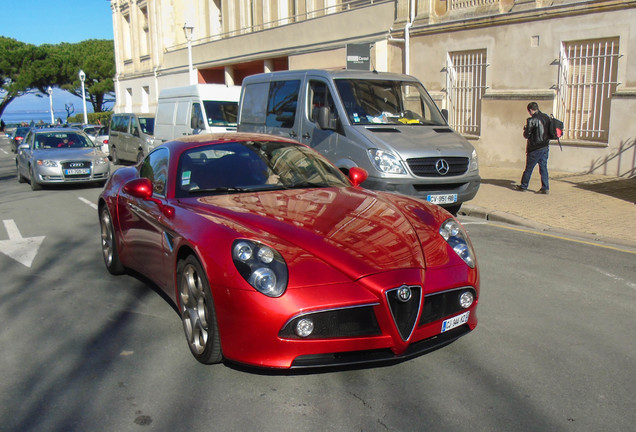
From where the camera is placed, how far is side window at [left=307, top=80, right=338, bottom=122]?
9602 mm

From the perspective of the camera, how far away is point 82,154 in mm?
14625

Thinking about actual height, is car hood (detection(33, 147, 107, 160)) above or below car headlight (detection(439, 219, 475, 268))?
below

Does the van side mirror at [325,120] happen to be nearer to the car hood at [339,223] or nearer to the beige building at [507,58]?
the car hood at [339,223]

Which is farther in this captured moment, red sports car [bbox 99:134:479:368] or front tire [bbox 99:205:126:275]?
front tire [bbox 99:205:126:275]

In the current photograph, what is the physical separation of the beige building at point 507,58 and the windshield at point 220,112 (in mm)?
5531

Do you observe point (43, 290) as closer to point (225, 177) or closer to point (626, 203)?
point (225, 177)

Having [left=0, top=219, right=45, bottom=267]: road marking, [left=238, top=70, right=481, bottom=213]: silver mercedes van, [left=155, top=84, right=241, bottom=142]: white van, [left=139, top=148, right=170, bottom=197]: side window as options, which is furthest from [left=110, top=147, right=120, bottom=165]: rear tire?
[left=139, top=148, right=170, bottom=197]: side window

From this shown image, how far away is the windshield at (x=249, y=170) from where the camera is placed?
5.13 metres

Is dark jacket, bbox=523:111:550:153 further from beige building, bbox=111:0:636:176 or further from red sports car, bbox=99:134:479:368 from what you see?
red sports car, bbox=99:134:479:368

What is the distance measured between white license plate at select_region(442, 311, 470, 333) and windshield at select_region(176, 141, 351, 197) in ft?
6.10

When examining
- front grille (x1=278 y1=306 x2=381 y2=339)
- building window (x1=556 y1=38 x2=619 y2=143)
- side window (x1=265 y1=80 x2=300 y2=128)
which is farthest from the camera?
building window (x1=556 y1=38 x2=619 y2=143)

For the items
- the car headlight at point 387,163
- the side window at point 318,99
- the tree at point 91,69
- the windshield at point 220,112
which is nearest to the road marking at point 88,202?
the windshield at point 220,112

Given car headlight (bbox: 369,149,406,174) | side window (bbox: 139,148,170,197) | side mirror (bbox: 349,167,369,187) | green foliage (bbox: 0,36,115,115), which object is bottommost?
car headlight (bbox: 369,149,406,174)

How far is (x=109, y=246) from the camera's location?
21.6ft
